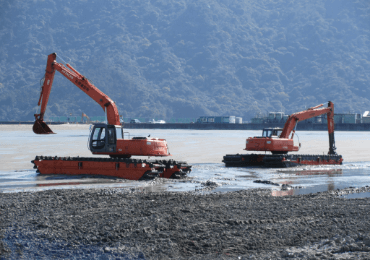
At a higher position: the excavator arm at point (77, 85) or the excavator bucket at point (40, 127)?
the excavator arm at point (77, 85)

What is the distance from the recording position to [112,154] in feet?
70.5

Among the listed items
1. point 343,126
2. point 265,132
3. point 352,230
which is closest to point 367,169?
point 265,132

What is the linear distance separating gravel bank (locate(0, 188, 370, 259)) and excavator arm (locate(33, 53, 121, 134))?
7351mm

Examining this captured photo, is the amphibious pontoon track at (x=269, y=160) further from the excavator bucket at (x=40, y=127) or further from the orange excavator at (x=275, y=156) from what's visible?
the excavator bucket at (x=40, y=127)

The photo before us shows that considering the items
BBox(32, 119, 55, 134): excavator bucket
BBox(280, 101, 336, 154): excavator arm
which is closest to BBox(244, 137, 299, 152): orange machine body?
BBox(280, 101, 336, 154): excavator arm

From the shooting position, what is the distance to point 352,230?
10477mm

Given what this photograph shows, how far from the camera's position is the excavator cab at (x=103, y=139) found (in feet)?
69.3

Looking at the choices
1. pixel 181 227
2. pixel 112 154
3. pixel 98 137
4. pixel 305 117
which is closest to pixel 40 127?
pixel 98 137

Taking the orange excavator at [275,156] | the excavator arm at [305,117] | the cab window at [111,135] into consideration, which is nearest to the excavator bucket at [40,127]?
the cab window at [111,135]

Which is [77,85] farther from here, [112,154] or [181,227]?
[181,227]

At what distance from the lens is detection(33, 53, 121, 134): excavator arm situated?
857 inches

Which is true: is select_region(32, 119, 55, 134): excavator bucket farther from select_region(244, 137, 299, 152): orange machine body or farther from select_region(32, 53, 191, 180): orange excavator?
select_region(244, 137, 299, 152): orange machine body

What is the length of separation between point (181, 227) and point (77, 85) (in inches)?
531

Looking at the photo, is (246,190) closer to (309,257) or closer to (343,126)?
(309,257)
